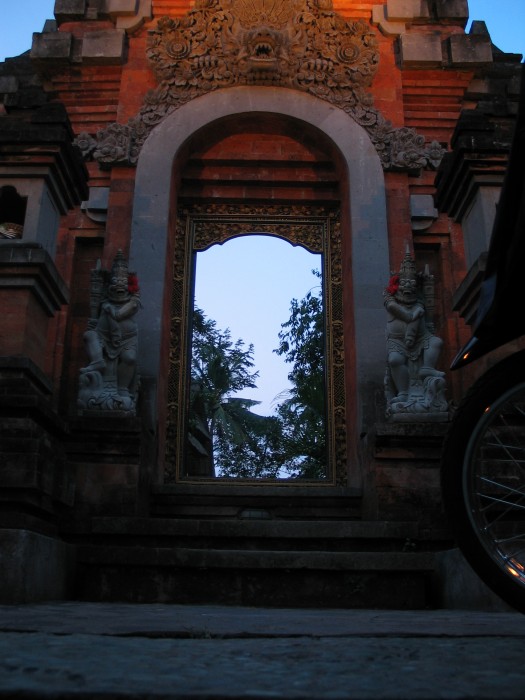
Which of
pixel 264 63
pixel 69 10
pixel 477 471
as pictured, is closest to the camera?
pixel 477 471

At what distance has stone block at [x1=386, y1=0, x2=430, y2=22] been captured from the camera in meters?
11.1

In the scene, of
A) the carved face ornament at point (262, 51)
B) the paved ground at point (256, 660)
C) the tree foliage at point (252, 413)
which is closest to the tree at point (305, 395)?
the tree foliage at point (252, 413)

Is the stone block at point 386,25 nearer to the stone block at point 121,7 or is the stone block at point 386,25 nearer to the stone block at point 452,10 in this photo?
the stone block at point 452,10

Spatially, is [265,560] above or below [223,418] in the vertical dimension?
below

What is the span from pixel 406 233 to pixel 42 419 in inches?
239

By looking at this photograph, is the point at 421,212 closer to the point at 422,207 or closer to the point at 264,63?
the point at 422,207

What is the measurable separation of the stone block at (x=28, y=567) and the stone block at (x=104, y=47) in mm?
7798

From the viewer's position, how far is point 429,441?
7.32 metres

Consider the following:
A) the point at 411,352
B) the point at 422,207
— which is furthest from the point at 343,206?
the point at 411,352

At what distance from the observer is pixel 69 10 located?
1130 cm

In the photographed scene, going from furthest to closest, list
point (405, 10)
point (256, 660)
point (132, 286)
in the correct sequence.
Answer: point (405, 10)
point (132, 286)
point (256, 660)

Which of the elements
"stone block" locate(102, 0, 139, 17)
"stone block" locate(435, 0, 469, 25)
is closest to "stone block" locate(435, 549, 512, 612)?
"stone block" locate(435, 0, 469, 25)

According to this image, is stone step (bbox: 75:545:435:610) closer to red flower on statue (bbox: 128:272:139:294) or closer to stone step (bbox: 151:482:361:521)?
stone step (bbox: 151:482:361:521)

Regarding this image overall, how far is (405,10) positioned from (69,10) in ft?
16.4
